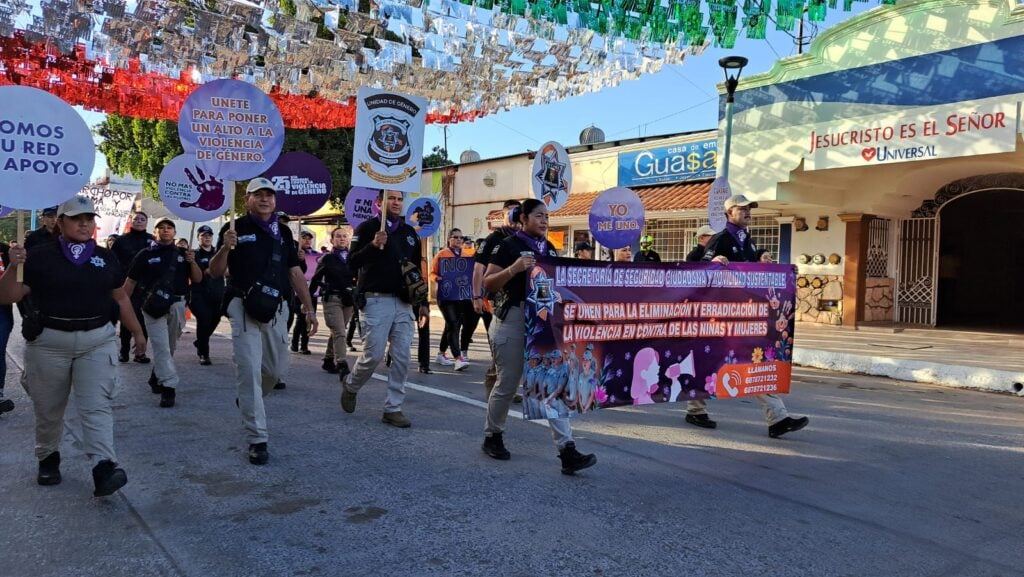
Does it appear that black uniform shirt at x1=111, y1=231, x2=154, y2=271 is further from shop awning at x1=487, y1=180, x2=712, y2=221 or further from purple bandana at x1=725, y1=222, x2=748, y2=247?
shop awning at x1=487, y1=180, x2=712, y2=221

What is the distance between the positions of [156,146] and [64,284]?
20.7 metres

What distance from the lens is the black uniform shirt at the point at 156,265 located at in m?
6.65

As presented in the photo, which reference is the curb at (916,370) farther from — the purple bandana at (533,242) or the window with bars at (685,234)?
the purple bandana at (533,242)

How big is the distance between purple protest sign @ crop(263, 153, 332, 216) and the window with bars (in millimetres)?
10289

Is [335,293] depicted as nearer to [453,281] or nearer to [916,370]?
[453,281]

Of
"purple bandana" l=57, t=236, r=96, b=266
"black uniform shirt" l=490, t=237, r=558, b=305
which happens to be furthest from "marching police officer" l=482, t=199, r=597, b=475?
"purple bandana" l=57, t=236, r=96, b=266

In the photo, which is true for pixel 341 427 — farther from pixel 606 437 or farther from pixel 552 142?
pixel 552 142

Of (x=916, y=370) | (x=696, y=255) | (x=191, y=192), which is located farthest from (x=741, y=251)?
(x=916, y=370)

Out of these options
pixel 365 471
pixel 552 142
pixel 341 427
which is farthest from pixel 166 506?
pixel 552 142

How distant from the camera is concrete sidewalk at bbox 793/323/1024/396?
375 inches

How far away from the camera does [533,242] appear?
489 centimetres

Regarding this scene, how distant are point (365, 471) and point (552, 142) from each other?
5.41m

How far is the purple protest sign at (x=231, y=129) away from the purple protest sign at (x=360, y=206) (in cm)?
551

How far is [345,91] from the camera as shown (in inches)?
492
